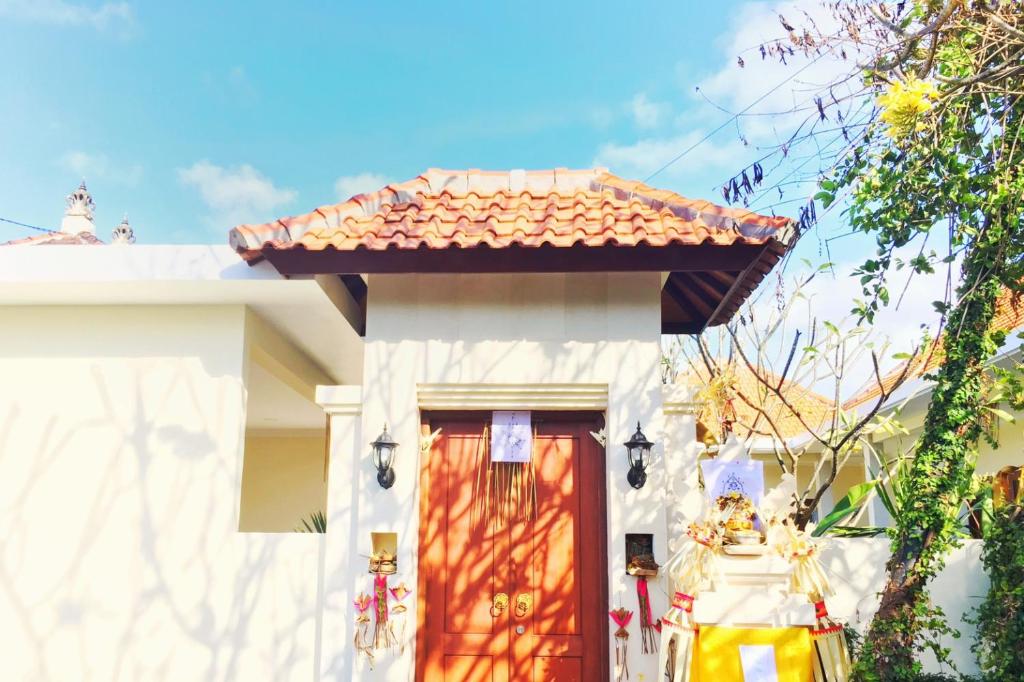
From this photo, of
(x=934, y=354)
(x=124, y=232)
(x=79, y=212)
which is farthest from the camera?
(x=124, y=232)

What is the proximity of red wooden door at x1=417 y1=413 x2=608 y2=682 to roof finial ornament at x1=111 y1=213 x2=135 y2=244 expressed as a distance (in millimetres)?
11593

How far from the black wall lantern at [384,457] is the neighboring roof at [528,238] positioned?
1311 millimetres

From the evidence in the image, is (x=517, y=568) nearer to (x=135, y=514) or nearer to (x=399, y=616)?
(x=399, y=616)

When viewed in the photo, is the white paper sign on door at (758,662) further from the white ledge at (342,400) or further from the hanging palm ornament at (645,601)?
the white ledge at (342,400)

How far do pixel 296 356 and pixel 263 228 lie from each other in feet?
9.78

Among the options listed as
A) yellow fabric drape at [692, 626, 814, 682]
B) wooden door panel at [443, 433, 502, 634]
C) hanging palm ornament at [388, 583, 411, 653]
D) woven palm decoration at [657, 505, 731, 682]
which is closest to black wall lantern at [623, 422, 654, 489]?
woven palm decoration at [657, 505, 731, 682]

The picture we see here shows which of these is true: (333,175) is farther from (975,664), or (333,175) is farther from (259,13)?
(975,664)

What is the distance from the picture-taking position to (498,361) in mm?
5930

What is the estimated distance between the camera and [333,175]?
823 inches

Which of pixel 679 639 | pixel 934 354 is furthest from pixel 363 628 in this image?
pixel 934 354

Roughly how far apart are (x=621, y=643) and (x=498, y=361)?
90.5 inches

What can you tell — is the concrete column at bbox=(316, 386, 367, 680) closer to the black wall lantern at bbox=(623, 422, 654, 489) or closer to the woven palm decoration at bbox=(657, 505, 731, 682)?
the black wall lantern at bbox=(623, 422, 654, 489)

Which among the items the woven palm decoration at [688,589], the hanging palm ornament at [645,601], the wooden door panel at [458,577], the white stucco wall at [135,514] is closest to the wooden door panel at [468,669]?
the wooden door panel at [458,577]

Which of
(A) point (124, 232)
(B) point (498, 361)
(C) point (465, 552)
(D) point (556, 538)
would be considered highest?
(A) point (124, 232)
